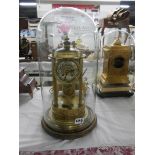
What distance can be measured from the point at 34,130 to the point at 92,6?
1.37 meters

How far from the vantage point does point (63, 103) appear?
0.75 meters

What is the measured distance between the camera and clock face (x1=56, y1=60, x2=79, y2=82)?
2.20 feet

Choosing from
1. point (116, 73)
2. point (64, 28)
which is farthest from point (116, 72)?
point (64, 28)

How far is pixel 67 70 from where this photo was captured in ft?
2.22

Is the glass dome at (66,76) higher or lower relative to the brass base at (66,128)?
higher

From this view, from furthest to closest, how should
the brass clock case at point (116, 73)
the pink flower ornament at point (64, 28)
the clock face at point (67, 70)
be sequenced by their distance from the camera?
the brass clock case at point (116, 73) → the pink flower ornament at point (64, 28) → the clock face at point (67, 70)

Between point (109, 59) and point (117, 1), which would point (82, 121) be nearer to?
point (109, 59)

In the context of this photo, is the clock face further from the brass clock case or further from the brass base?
the brass clock case

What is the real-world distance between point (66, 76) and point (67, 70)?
0.02 m

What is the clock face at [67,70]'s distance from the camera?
67 centimetres

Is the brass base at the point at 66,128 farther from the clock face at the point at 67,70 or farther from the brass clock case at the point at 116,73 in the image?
the brass clock case at the point at 116,73

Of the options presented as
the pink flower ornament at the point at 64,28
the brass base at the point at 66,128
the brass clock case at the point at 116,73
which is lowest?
the brass base at the point at 66,128

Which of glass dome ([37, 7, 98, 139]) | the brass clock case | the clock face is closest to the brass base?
glass dome ([37, 7, 98, 139])

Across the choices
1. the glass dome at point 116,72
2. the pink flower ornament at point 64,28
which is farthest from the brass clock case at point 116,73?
the pink flower ornament at point 64,28
